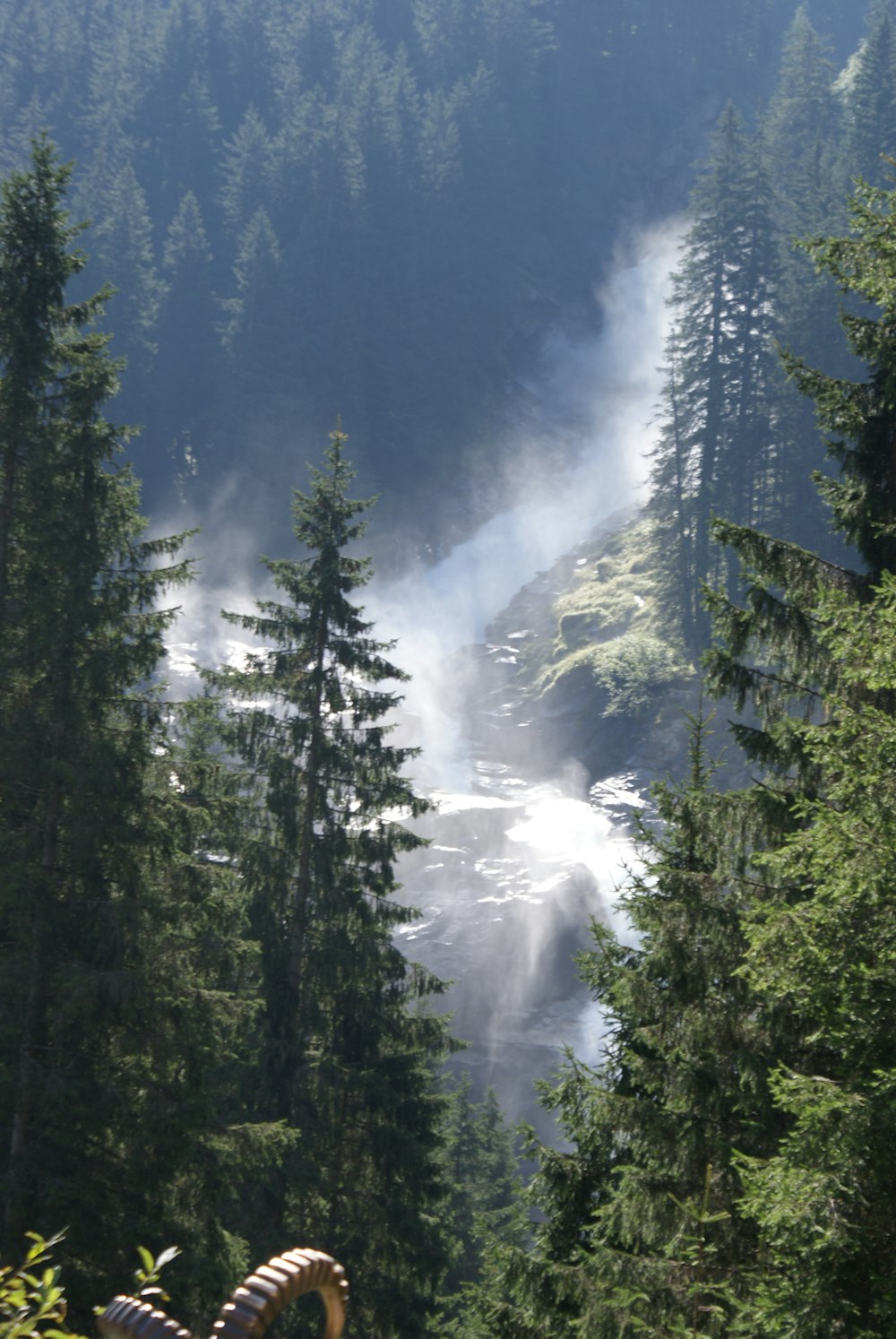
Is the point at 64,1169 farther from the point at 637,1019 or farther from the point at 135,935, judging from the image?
the point at 637,1019

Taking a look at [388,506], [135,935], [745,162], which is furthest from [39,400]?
[388,506]

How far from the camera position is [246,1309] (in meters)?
3.10

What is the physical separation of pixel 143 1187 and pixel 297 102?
78229 millimetres

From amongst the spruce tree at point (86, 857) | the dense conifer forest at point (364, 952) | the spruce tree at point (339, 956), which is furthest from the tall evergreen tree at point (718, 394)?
the spruce tree at point (86, 857)

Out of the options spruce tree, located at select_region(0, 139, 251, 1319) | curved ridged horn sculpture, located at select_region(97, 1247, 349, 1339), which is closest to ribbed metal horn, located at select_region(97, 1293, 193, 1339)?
curved ridged horn sculpture, located at select_region(97, 1247, 349, 1339)

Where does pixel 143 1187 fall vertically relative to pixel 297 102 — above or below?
below

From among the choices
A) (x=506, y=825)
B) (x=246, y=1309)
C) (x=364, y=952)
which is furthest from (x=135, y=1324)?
(x=506, y=825)

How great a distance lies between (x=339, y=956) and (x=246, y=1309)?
13330mm

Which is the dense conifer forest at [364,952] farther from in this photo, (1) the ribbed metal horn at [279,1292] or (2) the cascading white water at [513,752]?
(2) the cascading white water at [513,752]

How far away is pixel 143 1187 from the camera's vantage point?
11.4 m

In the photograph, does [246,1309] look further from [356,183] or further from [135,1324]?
[356,183]

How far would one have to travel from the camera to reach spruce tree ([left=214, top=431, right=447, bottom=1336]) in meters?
15.6

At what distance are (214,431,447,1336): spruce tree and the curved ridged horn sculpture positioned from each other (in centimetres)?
1269

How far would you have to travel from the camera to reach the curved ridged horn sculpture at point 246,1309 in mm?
3064
